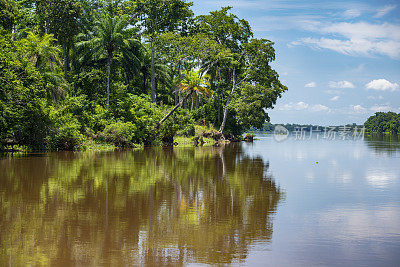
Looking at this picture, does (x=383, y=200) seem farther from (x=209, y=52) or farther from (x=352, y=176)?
(x=209, y=52)

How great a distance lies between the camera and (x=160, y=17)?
42594 millimetres

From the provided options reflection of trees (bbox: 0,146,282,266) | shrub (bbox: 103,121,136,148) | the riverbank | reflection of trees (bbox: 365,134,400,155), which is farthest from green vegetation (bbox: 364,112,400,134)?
reflection of trees (bbox: 0,146,282,266)

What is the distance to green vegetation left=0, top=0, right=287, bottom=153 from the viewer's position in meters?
24.5

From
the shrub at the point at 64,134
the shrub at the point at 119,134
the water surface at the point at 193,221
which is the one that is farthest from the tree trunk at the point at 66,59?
the water surface at the point at 193,221

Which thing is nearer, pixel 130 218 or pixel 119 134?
pixel 130 218

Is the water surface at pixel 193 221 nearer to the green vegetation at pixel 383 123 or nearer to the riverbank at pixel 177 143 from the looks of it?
the riverbank at pixel 177 143

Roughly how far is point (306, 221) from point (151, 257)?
3.77 meters

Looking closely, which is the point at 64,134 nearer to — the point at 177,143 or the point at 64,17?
the point at 64,17

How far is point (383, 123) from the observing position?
512ft

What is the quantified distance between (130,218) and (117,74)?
1399 inches

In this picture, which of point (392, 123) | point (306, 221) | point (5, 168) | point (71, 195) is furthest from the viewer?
point (392, 123)

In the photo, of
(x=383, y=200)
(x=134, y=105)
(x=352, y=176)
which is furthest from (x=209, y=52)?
(x=383, y=200)

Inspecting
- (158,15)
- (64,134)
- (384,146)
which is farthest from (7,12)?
(384,146)

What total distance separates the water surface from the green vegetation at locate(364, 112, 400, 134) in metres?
152
